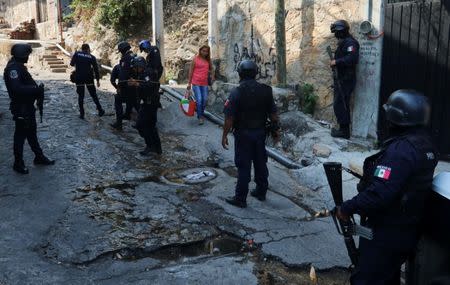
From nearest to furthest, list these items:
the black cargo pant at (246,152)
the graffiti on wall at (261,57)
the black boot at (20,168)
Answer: the black cargo pant at (246,152) < the black boot at (20,168) < the graffiti on wall at (261,57)

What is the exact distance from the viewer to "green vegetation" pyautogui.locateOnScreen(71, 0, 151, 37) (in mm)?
15867

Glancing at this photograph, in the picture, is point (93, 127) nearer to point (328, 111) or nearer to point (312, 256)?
point (328, 111)

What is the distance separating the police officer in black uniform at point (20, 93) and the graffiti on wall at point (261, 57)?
483 cm

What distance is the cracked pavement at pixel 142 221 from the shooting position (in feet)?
14.2

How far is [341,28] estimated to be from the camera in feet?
24.6

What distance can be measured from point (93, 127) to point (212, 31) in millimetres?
3814

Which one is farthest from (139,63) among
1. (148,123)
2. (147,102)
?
(148,123)

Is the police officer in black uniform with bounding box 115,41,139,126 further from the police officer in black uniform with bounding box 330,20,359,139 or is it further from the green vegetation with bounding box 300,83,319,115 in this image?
the police officer in black uniform with bounding box 330,20,359,139

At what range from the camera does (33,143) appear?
22.7 ft

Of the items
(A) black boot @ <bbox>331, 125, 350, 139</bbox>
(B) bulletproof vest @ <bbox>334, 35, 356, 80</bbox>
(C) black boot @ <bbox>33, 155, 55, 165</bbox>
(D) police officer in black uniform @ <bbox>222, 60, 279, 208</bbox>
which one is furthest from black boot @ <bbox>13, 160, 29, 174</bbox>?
(B) bulletproof vest @ <bbox>334, 35, 356, 80</bbox>

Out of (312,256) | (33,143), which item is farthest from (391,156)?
(33,143)

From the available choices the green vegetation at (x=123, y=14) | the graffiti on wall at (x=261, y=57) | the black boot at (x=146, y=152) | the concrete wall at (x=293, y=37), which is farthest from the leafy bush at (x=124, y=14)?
the black boot at (x=146, y=152)

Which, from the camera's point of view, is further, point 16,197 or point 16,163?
point 16,163

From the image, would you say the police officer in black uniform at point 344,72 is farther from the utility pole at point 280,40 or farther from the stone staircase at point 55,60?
the stone staircase at point 55,60
